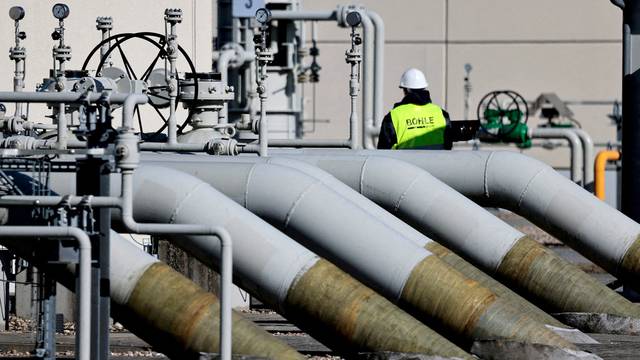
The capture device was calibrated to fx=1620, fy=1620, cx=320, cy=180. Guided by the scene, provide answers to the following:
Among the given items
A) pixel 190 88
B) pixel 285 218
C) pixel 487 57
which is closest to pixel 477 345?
pixel 285 218

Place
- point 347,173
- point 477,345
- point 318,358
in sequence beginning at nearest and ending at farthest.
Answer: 1. point 477,345
2. point 318,358
3. point 347,173

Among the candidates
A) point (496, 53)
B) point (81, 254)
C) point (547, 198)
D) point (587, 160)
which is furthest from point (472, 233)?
point (496, 53)

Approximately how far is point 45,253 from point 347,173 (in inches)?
162

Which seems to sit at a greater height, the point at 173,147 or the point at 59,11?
the point at 59,11

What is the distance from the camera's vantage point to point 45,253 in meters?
8.51

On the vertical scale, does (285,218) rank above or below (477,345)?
above

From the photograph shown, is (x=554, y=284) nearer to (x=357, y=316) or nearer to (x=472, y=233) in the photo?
(x=472, y=233)

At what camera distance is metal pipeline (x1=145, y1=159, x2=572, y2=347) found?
9.82 metres

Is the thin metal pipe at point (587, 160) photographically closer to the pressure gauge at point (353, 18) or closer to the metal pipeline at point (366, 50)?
the metal pipeline at point (366, 50)

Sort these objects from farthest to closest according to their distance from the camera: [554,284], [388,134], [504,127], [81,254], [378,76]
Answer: [504,127] < [378,76] < [388,134] < [554,284] < [81,254]

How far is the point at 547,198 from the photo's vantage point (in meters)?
13.5

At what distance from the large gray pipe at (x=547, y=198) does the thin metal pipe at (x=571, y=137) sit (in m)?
13.5

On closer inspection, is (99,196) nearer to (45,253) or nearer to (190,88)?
(45,253)

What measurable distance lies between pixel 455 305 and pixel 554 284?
2873 mm
